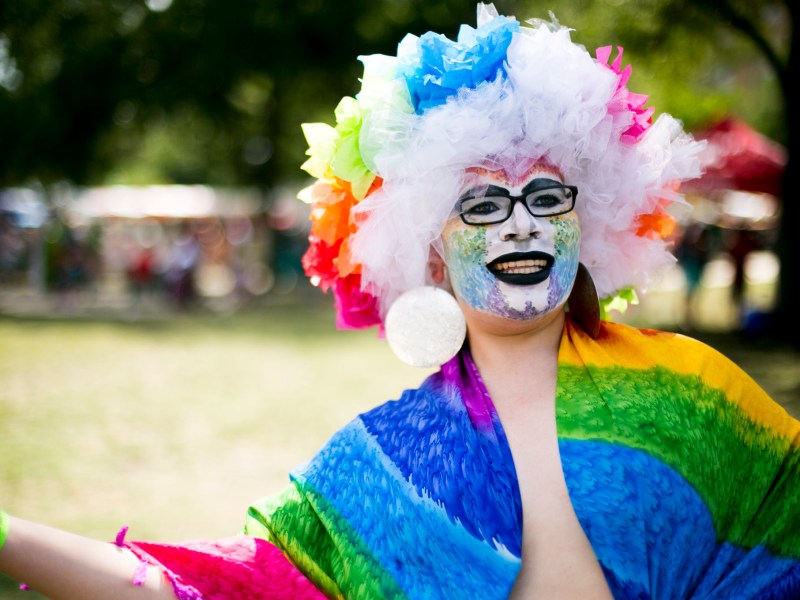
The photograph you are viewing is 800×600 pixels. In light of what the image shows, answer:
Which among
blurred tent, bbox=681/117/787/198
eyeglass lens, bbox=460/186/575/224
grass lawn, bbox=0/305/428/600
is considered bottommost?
grass lawn, bbox=0/305/428/600

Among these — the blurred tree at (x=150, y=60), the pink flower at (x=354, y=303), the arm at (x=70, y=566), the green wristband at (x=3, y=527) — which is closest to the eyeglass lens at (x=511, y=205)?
the pink flower at (x=354, y=303)

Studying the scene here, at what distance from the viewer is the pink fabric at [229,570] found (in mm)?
1873

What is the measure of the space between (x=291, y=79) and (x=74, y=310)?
6.70m

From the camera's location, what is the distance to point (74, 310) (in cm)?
1614

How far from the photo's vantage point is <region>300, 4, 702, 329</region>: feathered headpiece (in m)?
2.17

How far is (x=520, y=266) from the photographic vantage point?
7.14 ft

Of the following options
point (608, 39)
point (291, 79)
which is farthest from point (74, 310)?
point (608, 39)

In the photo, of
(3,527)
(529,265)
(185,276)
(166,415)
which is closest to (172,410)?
(166,415)

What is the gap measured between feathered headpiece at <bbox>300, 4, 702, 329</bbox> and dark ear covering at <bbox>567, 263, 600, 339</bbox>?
0.44ft

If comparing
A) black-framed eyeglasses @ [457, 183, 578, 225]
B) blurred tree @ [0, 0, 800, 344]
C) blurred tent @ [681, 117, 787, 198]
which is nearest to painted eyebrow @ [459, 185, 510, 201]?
black-framed eyeglasses @ [457, 183, 578, 225]

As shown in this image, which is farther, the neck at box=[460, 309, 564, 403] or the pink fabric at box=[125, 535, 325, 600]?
the neck at box=[460, 309, 564, 403]

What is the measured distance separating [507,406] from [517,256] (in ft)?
1.28

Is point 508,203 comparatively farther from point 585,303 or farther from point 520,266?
point 585,303

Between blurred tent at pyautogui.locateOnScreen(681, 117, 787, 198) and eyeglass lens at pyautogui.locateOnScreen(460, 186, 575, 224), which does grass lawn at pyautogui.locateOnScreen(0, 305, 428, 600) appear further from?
blurred tent at pyautogui.locateOnScreen(681, 117, 787, 198)
